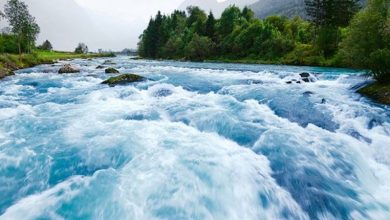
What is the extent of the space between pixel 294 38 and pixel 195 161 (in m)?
73.8

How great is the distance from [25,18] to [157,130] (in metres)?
67.7

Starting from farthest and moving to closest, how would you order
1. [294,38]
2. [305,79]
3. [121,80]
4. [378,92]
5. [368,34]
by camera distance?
1. [294,38]
2. [305,79]
3. [121,80]
4. [368,34]
5. [378,92]

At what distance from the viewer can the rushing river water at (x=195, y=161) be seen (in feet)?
23.5

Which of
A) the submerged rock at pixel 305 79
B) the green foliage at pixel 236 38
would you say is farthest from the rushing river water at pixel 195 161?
the green foliage at pixel 236 38

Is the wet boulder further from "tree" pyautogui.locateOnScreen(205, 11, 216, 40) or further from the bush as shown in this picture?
"tree" pyautogui.locateOnScreen(205, 11, 216, 40)

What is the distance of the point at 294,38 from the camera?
75.7m

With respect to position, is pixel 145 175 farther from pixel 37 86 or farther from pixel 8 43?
pixel 8 43

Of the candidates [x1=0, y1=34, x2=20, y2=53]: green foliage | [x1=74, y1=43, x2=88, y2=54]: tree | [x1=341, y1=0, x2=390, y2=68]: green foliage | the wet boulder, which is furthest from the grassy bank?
[x1=74, y1=43, x2=88, y2=54]: tree

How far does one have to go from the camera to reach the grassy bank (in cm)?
1759

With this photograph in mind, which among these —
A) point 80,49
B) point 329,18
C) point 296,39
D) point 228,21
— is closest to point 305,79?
point 329,18

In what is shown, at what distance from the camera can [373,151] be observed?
10.4 meters

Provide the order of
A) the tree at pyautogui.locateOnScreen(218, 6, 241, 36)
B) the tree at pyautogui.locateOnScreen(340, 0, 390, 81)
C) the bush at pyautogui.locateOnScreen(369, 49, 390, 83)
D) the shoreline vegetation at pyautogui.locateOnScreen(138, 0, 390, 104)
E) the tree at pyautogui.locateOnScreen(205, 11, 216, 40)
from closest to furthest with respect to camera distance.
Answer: the bush at pyautogui.locateOnScreen(369, 49, 390, 83) < the tree at pyautogui.locateOnScreen(340, 0, 390, 81) < the shoreline vegetation at pyautogui.locateOnScreen(138, 0, 390, 104) < the tree at pyautogui.locateOnScreen(218, 6, 241, 36) < the tree at pyautogui.locateOnScreen(205, 11, 216, 40)

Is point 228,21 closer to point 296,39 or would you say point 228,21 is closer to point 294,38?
point 294,38

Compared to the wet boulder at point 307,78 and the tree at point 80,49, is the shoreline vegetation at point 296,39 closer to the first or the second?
the wet boulder at point 307,78
